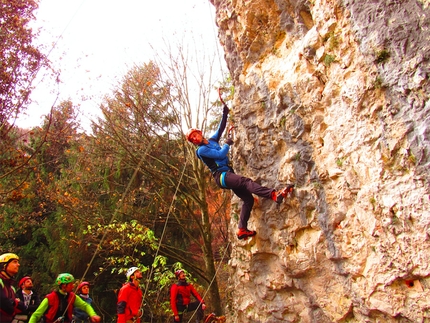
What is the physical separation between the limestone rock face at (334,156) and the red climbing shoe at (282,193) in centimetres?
12

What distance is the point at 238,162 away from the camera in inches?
247

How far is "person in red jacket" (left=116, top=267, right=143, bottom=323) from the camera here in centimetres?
574

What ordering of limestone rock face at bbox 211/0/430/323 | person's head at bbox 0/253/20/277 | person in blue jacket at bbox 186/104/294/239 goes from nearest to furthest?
limestone rock face at bbox 211/0/430/323 < person's head at bbox 0/253/20/277 < person in blue jacket at bbox 186/104/294/239

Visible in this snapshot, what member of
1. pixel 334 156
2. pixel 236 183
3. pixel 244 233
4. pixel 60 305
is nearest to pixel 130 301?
pixel 60 305

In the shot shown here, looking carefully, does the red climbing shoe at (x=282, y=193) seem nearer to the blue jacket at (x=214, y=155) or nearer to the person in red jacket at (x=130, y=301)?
the blue jacket at (x=214, y=155)

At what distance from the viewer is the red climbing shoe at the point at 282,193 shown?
4.96 m

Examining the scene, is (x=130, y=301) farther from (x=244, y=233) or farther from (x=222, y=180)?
(x=222, y=180)

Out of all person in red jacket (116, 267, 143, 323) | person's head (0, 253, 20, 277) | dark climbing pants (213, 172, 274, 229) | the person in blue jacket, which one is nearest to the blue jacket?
the person in blue jacket

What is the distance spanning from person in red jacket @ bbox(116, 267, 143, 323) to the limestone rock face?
1.73 meters

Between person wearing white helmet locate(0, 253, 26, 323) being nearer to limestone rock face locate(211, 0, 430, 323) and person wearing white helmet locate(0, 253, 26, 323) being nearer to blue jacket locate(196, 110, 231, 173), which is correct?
blue jacket locate(196, 110, 231, 173)

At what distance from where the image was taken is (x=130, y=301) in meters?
5.87

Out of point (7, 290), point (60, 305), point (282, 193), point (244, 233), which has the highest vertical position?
point (282, 193)

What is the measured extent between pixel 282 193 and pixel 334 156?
0.93m

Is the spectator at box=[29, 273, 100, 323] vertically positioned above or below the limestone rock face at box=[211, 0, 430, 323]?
below
